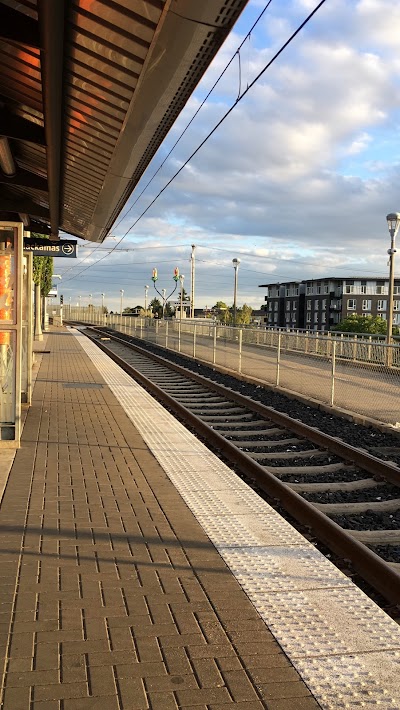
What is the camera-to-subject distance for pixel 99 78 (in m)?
5.18

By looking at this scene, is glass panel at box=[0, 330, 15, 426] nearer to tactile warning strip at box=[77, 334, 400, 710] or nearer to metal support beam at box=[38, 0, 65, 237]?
metal support beam at box=[38, 0, 65, 237]

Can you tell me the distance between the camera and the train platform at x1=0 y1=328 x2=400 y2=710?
3102mm

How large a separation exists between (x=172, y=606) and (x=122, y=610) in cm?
29

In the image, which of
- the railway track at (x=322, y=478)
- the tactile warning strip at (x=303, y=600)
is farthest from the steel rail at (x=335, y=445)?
the tactile warning strip at (x=303, y=600)

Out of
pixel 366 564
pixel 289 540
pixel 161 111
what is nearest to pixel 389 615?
pixel 366 564

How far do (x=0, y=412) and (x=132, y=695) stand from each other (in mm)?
5740

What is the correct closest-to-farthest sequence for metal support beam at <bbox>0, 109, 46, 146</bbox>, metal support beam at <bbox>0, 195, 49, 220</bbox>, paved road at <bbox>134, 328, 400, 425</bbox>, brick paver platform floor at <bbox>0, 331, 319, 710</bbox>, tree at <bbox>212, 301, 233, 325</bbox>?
brick paver platform floor at <bbox>0, 331, 319, 710</bbox> → metal support beam at <bbox>0, 109, 46, 146</bbox> → metal support beam at <bbox>0, 195, 49, 220</bbox> → paved road at <bbox>134, 328, 400, 425</bbox> → tree at <bbox>212, 301, 233, 325</bbox>

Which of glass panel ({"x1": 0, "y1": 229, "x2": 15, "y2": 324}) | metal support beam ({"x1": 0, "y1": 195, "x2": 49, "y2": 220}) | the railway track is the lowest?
the railway track

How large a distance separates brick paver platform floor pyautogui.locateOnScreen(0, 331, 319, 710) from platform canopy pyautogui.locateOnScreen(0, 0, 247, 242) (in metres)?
3.21

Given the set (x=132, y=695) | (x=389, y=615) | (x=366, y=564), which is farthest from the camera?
(x=366, y=564)

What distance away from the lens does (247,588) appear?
13.8 feet

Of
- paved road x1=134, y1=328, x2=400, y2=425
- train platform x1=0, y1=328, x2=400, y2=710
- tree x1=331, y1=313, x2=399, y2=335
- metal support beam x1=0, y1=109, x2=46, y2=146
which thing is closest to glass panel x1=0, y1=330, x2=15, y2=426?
train platform x1=0, y1=328, x2=400, y2=710

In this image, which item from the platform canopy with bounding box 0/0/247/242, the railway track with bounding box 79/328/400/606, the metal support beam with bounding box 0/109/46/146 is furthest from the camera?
the metal support beam with bounding box 0/109/46/146

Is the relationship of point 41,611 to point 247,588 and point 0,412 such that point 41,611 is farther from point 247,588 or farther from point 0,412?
point 0,412
